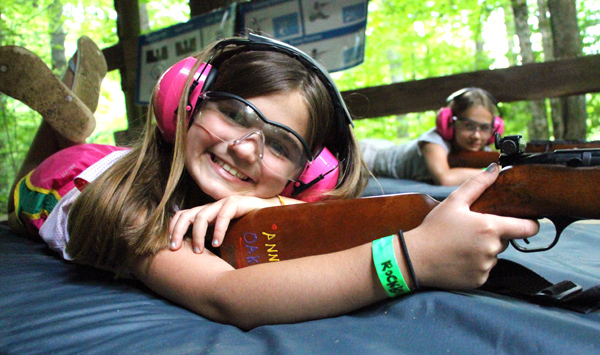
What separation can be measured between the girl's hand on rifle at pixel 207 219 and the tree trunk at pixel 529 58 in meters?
6.39

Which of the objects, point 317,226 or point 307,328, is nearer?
point 307,328

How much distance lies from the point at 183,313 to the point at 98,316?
200 millimetres

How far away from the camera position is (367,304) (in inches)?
39.2

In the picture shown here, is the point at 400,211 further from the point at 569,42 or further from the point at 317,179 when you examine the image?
the point at 569,42

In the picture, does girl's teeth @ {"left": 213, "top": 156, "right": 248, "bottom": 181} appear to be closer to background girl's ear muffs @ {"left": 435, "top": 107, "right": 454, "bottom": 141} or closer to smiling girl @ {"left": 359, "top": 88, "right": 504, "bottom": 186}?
smiling girl @ {"left": 359, "top": 88, "right": 504, "bottom": 186}

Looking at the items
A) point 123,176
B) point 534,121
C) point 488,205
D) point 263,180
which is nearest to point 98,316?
point 123,176

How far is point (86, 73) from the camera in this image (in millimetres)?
2719

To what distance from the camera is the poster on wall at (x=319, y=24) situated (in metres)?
3.87

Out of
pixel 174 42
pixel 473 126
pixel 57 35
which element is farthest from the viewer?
pixel 57 35

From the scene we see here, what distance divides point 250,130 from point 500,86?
3.55 metres

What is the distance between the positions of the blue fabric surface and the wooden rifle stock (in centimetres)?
18

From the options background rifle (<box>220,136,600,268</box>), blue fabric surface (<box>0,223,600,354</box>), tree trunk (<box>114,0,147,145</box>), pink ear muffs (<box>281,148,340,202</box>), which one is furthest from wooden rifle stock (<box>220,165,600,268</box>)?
tree trunk (<box>114,0,147,145</box>)

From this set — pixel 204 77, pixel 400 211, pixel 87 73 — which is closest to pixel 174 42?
pixel 87 73

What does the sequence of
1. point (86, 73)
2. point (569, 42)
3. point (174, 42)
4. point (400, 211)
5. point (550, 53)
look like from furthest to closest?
1. point (550, 53)
2. point (569, 42)
3. point (174, 42)
4. point (86, 73)
5. point (400, 211)
